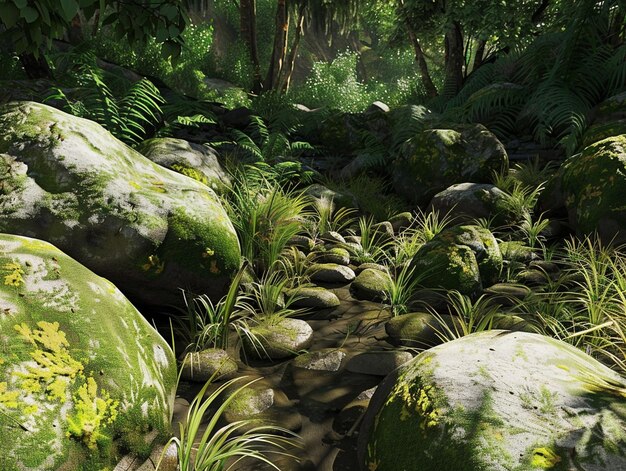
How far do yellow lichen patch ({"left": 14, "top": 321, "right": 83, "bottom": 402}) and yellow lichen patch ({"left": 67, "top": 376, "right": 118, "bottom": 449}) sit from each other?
0.20ft

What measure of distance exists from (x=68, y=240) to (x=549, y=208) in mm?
4829

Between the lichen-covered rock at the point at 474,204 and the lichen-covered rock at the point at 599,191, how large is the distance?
0.67 meters

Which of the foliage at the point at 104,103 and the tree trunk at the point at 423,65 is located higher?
the tree trunk at the point at 423,65

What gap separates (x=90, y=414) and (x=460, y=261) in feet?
10.4

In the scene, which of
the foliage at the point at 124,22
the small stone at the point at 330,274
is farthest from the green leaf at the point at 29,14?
the small stone at the point at 330,274

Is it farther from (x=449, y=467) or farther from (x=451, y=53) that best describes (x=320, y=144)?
(x=449, y=467)

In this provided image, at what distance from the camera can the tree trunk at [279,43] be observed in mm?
13344

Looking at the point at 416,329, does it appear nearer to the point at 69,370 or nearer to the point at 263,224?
the point at 263,224

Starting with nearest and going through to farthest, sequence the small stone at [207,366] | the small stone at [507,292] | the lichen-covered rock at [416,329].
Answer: the small stone at [207,366] → the lichen-covered rock at [416,329] → the small stone at [507,292]

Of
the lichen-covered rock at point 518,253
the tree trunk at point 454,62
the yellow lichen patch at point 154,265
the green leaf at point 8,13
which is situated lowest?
the lichen-covered rock at point 518,253

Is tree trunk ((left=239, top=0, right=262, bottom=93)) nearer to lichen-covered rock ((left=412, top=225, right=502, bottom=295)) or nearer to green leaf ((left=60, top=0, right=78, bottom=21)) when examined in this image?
lichen-covered rock ((left=412, top=225, right=502, bottom=295))

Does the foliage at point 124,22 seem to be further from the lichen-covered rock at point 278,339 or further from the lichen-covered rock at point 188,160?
the lichen-covered rock at point 188,160

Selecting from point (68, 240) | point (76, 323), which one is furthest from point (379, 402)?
point (68, 240)

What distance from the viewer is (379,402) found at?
231cm
